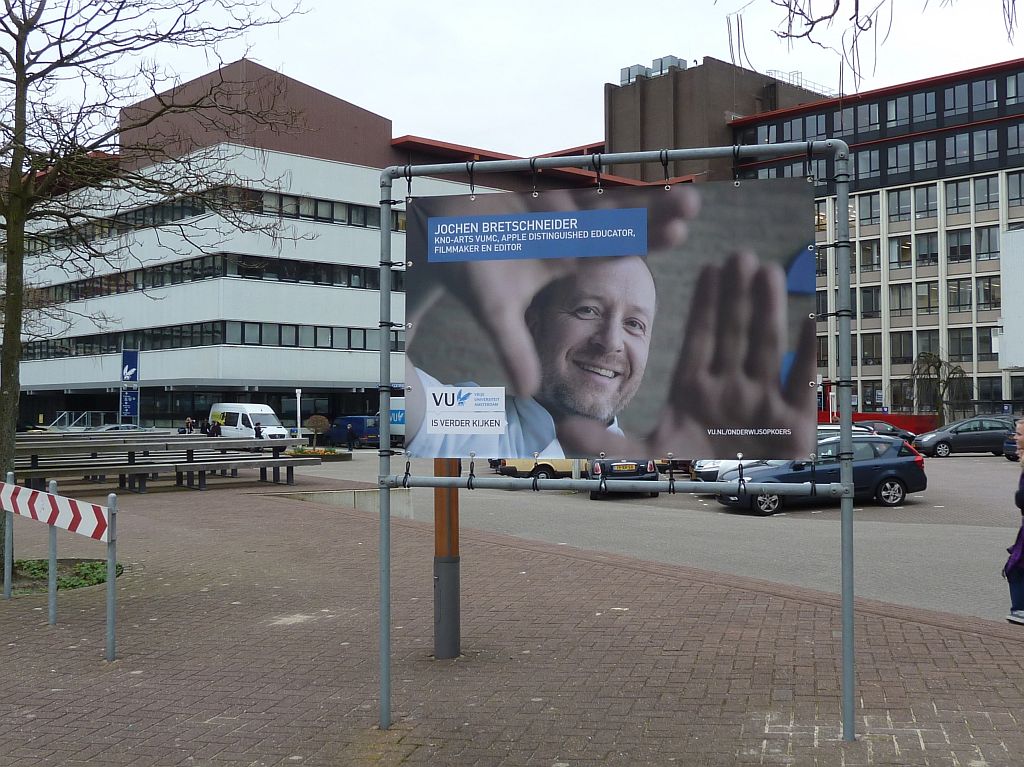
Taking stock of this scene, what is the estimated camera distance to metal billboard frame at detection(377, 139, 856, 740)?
485 cm

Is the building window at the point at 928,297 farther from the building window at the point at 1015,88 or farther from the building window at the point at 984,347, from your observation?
the building window at the point at 1015,88

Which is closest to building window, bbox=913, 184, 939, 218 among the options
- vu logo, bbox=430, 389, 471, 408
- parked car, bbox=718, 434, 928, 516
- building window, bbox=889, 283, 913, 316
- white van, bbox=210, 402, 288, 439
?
building window, bbox=889, 283, 913, 316

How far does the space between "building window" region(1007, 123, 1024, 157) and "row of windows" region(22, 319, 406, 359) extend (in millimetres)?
43842

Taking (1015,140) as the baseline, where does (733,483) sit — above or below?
below

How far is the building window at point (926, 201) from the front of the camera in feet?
248

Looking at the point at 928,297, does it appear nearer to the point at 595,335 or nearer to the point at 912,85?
the point at 912,85

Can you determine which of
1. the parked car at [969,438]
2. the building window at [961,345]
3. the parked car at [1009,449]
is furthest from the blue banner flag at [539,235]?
the building window at [961,345]

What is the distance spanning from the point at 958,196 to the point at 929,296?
7511 mm

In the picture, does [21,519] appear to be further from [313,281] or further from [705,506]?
[313,281]

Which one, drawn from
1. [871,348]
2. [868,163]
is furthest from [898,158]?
[871,348]

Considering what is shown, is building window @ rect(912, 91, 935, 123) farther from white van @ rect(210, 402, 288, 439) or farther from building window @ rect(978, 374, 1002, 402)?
white van @ rect(210, 402, 288, 439)

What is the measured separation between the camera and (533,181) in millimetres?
5570

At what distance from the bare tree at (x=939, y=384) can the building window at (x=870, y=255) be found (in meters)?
9.60

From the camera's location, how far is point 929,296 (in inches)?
3034
